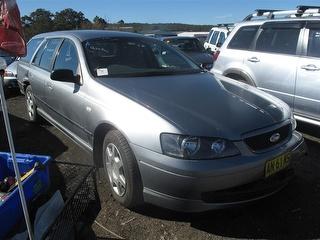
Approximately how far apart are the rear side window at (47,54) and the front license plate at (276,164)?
3228 millimetres

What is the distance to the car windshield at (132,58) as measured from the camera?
421 centimetres

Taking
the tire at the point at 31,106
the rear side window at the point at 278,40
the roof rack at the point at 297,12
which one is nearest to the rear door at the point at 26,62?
the tire at the point at 31,106

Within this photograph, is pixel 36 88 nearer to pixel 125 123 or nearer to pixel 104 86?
pixel 104 86

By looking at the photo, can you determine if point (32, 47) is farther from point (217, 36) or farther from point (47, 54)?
point (217, 36)

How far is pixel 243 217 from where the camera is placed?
3406 millimetres

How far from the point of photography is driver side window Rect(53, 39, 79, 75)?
4434 millimetres

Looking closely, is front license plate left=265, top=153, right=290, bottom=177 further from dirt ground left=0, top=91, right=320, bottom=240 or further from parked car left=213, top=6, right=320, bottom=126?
parked car left=213, top=6, right=320, bottom=126

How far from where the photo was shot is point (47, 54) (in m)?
5.53

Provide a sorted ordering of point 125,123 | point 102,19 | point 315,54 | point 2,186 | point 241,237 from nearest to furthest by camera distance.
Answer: point 2,186 < point 241,237 < point 125,123 < point 315,54 < point 102,19

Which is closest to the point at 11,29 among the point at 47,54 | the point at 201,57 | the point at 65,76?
the point at 65,76

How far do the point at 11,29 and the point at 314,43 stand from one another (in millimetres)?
4394

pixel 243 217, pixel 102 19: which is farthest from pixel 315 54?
pixel 102 19

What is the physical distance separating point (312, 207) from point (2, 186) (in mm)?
2573

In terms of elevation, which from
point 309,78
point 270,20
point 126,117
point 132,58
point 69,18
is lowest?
point 69,18
